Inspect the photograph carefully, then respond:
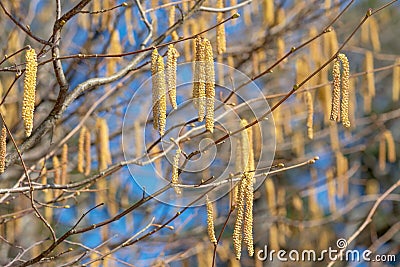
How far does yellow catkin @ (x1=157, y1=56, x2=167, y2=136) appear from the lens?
2.87 feet

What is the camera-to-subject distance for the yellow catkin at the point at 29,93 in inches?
30.5

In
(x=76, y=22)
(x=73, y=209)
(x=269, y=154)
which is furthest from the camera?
(x=73, y=209)

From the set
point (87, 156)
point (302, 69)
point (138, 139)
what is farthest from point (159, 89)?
point (302, 69)

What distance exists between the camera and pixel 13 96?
1.85 meters

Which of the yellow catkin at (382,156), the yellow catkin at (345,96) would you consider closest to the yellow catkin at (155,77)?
the yellow catkin at (345,96)

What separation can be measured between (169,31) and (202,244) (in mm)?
1193

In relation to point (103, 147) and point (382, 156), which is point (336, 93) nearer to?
point (103, 147)

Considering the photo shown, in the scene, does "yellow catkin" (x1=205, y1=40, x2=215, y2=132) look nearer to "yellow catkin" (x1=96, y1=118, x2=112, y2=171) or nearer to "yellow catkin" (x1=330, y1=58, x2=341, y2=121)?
"yellow catkin" (x1=330, y1=58, x2=341, y2=121)

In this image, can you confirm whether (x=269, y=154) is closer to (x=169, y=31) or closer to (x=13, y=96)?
(x=13, y=96)

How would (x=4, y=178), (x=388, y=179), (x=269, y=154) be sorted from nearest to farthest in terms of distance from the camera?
(x=4, y=178) < (x=269, y=154) < (x=388, y=179)

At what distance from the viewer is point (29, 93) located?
2.60 feet

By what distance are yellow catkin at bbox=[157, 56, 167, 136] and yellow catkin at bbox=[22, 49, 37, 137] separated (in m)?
0.18

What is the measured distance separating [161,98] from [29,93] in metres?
0.19

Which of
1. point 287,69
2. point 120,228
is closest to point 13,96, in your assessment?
point 120,228
